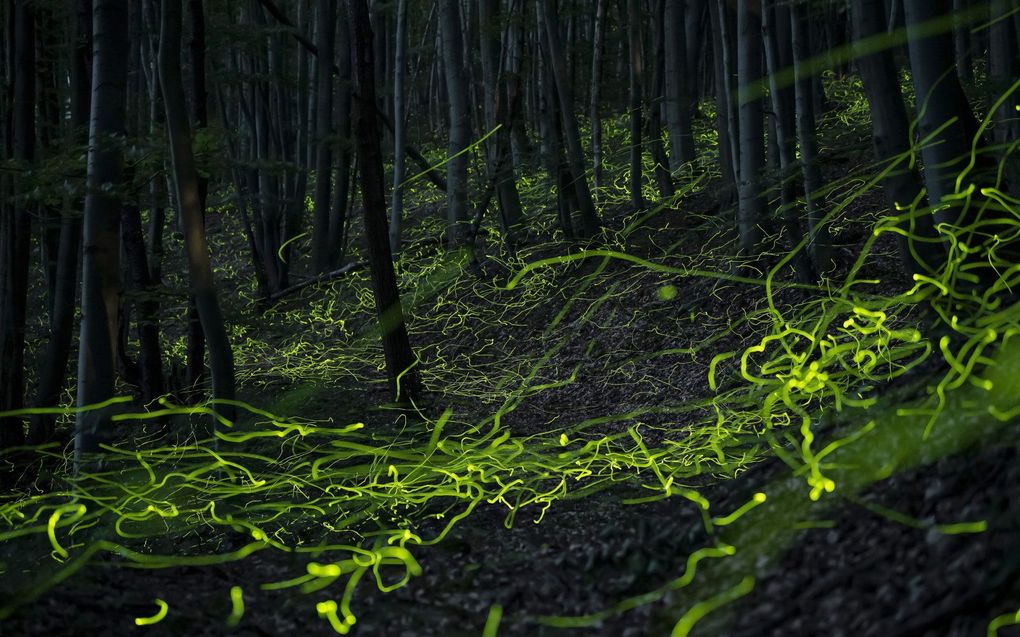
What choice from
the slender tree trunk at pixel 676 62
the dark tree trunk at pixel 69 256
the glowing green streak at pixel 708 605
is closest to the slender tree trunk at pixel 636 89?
the slender tree trunk at pixel 676 62

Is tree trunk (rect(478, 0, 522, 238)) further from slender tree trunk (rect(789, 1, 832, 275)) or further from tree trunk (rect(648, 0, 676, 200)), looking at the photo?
slender tree trunk (rect(789, 1, 832, 275))

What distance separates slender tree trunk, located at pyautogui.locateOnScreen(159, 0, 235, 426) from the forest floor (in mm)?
932

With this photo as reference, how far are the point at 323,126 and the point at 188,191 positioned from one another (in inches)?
332

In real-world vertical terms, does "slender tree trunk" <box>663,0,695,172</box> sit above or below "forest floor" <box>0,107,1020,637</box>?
above

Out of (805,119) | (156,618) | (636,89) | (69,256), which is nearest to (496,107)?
(636,89)

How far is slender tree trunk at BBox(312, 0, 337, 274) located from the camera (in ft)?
43.1

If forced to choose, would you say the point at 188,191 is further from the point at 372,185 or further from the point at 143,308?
the point at 143,308

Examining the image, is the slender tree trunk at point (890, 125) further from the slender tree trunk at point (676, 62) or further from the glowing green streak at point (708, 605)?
the slender tree trunk at point (676, 62)

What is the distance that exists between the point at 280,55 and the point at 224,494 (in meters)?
11.8

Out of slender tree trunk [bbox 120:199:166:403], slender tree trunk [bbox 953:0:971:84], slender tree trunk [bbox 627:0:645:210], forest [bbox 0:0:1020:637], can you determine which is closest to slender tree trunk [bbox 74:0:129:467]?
forest [bbox 0:0:1020:637]

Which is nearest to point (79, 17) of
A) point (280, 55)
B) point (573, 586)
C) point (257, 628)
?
point (257, 628)

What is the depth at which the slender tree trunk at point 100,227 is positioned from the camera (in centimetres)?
507

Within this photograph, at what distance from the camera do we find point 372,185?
260 inches

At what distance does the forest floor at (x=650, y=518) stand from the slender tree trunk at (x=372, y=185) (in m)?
0.87
